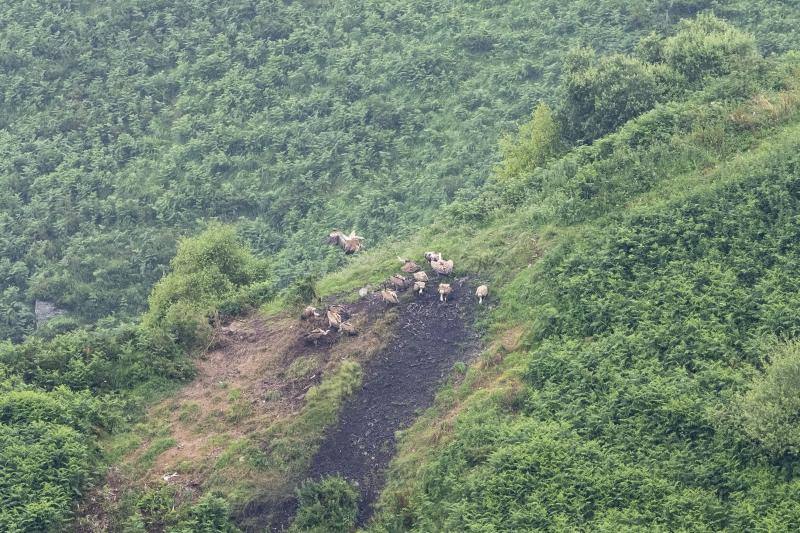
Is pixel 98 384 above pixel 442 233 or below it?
above

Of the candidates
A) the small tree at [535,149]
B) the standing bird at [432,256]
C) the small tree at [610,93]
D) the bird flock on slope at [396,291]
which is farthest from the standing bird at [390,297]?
the small tree at [610,93]

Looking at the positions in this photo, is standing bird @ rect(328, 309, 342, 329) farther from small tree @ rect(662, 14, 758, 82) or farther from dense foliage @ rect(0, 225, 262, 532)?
small tree @ rect(662, 14, 758, 82)

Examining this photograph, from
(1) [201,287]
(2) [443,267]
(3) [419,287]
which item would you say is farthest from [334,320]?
(1) [201,287]

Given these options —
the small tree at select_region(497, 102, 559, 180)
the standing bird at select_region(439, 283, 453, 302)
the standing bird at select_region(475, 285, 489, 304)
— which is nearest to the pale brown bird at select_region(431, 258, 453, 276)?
the standing bird at select_region(439, 283, 453, 302)

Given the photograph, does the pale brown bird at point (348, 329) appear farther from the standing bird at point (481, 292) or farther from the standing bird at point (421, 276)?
the standing bird at point (481, 292)

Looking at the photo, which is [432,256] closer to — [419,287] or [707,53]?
[419,287]

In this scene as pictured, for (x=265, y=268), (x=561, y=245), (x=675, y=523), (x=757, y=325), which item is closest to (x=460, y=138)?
(x=265, y=268)
